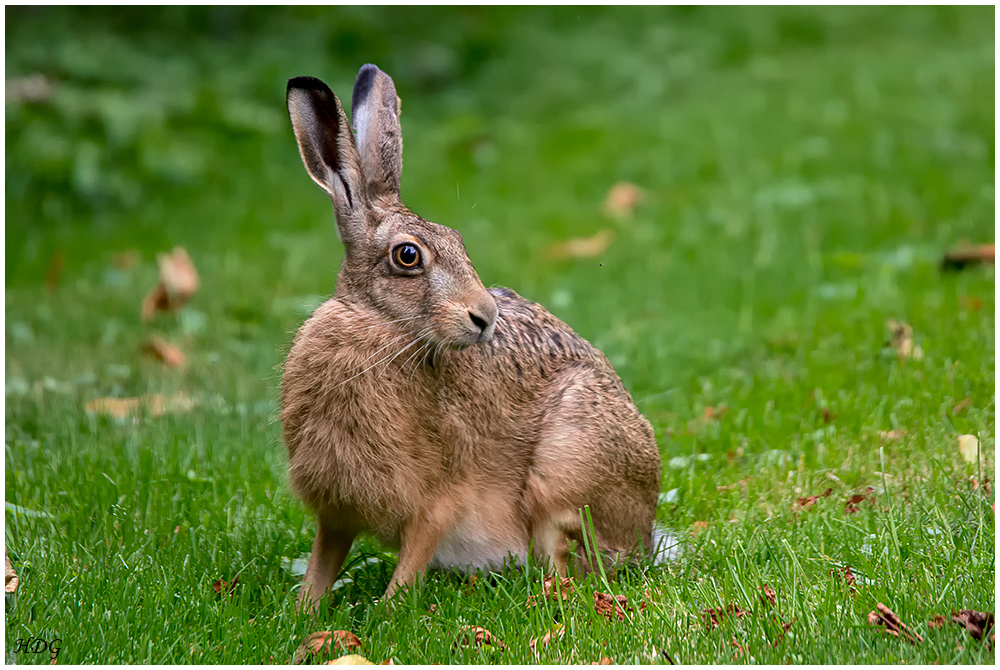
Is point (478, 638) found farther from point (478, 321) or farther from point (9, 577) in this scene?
point (9, 577)

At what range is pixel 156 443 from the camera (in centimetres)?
520

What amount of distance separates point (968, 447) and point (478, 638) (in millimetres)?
2228

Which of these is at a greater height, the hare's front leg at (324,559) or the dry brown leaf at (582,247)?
the dry brown leaf at (582,247)

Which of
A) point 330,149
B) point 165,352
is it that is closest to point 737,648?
point 330,149

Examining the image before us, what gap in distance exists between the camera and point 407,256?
3.61 m

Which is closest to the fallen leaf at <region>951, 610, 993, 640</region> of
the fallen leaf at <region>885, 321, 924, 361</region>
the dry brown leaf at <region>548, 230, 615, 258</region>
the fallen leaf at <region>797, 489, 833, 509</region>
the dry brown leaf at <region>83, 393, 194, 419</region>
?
the fallen leaf at <region>797, 489, 833, 509</region>

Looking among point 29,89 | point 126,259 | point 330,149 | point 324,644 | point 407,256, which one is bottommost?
point 324,644

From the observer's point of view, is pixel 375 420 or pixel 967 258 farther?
pixel 967 258

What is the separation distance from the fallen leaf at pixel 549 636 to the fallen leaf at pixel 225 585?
1.03m

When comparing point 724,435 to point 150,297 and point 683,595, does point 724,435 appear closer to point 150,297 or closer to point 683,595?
point 683,595

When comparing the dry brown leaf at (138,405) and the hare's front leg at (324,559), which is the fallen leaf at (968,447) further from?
the dry brown leaf at (138,405)

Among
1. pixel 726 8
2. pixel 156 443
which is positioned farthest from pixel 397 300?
pixel 726 8

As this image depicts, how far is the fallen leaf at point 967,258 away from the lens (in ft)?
23.3

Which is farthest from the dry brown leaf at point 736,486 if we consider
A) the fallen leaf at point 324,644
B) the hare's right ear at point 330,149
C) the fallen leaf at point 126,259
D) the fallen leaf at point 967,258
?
the fallen leaf at point 126,259
